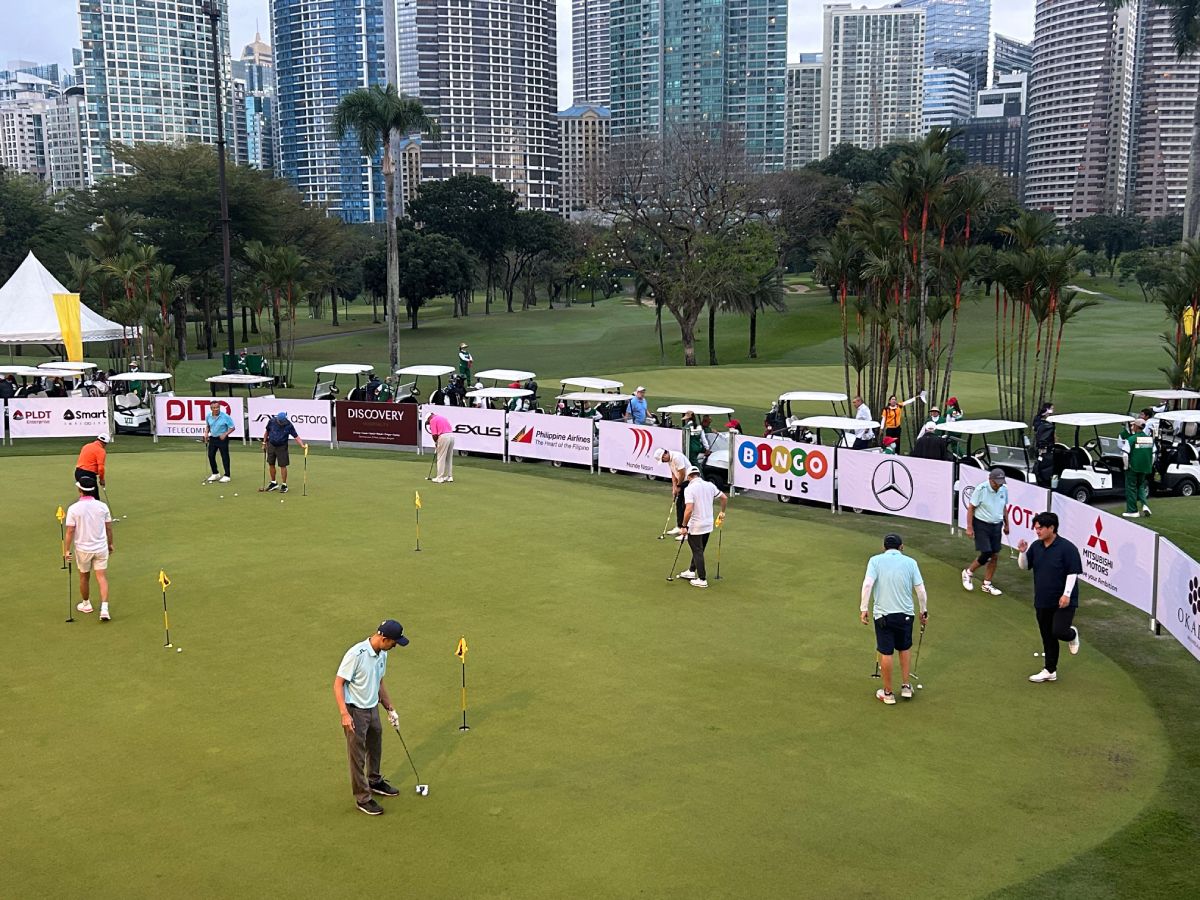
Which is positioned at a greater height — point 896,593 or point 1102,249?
point 1102,249

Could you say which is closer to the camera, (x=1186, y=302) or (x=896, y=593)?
(x=896, y=593)

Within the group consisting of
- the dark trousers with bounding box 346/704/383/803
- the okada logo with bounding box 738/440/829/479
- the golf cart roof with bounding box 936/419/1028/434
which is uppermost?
the golf cart roof with bounding box 936/419/1028/434

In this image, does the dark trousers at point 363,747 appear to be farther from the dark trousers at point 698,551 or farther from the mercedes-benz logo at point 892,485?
the mercedes-benz logo at point 892,485

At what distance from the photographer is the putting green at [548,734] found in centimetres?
866

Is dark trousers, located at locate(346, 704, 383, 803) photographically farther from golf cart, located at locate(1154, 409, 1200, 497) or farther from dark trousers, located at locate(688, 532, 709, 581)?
golf cart, located at locate(1154, 409, 1200, 497)

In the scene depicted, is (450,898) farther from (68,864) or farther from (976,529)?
(976,529)

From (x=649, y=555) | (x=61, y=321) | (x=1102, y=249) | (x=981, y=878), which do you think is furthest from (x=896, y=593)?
(x=1102, y=249)

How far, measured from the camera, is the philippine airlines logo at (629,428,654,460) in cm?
2683

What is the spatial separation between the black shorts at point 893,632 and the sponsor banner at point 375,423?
2089 cm

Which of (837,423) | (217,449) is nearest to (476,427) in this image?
(217,449)

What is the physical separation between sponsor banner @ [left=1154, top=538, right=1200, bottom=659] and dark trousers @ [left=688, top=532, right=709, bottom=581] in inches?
243

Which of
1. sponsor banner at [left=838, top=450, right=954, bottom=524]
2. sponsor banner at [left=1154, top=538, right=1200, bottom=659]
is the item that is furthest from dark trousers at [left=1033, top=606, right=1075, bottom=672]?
sponsor banner at [left=838, top=450, right=954, bottom=524]

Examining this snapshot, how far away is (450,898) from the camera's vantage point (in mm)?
8062

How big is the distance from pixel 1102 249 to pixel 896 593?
14577 centimetres
